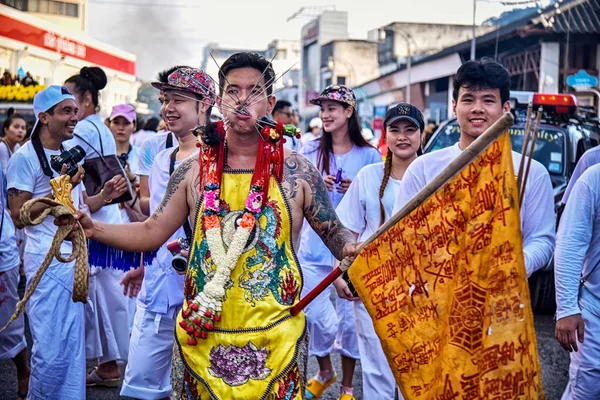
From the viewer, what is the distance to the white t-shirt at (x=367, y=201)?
20.6ft

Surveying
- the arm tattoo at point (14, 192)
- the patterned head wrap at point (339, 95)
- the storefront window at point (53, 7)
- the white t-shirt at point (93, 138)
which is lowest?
the arm tattoo at point (14, 192)

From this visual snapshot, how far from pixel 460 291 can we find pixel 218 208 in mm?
1162

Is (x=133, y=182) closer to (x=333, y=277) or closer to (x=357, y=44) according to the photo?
(x=333, y=277)

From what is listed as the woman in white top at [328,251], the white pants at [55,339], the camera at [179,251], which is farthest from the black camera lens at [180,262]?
the woman in white top at [328,251]

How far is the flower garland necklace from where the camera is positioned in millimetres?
3895

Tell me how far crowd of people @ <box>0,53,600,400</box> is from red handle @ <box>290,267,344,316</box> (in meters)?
0.05

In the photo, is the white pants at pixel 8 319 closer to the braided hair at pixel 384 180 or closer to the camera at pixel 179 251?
the camera at pixel 179 251

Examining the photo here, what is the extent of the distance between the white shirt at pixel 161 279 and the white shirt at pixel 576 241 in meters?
2.30

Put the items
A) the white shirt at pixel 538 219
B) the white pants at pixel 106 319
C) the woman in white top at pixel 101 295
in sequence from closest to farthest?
the white shirt at pixel 538 219, the woman in white top at pixel 101 295, the white pants at pixel 106 319

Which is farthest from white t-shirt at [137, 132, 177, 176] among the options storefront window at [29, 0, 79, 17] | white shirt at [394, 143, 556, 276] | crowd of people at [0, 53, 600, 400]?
storefront window at [29, 0, 79, 17]

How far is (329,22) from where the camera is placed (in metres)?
94.3

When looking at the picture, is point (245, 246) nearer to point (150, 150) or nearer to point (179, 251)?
point (179, 251)

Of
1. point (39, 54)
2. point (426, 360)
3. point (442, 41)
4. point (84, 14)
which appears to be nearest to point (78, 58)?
point (39, 54)

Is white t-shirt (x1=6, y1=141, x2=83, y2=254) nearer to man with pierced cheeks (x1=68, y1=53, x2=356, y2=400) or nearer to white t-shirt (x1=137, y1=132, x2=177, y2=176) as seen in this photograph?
white t-shirt (x1=137, y1=132, x2=177, y2=176)
